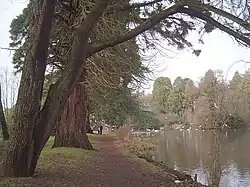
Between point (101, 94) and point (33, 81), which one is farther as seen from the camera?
point (101, 94)

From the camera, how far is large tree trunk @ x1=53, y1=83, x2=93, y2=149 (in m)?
18.7

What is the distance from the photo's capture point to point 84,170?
482 inches

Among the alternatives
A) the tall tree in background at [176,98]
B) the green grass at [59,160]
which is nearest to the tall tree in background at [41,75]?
the green grass at [59,160]

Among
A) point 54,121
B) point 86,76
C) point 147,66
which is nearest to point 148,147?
point 147,66

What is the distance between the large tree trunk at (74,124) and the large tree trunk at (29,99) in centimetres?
950

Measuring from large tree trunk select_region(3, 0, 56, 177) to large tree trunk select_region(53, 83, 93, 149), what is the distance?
9.50 m

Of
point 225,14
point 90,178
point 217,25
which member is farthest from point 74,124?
point 225,14

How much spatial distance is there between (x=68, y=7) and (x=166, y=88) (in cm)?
6679

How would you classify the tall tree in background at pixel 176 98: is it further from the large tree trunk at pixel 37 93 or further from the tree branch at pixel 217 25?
the large tree trunk at pixel 37 93

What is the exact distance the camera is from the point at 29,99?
9.04 m

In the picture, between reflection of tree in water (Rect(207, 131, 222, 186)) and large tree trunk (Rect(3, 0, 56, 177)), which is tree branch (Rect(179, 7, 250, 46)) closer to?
large tree trunk (Rect(3, 0, 56, 177))

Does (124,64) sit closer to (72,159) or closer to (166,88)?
(72,159)

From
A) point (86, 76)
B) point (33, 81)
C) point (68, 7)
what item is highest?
point (68, 7)

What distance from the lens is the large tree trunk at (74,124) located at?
61.4ft
